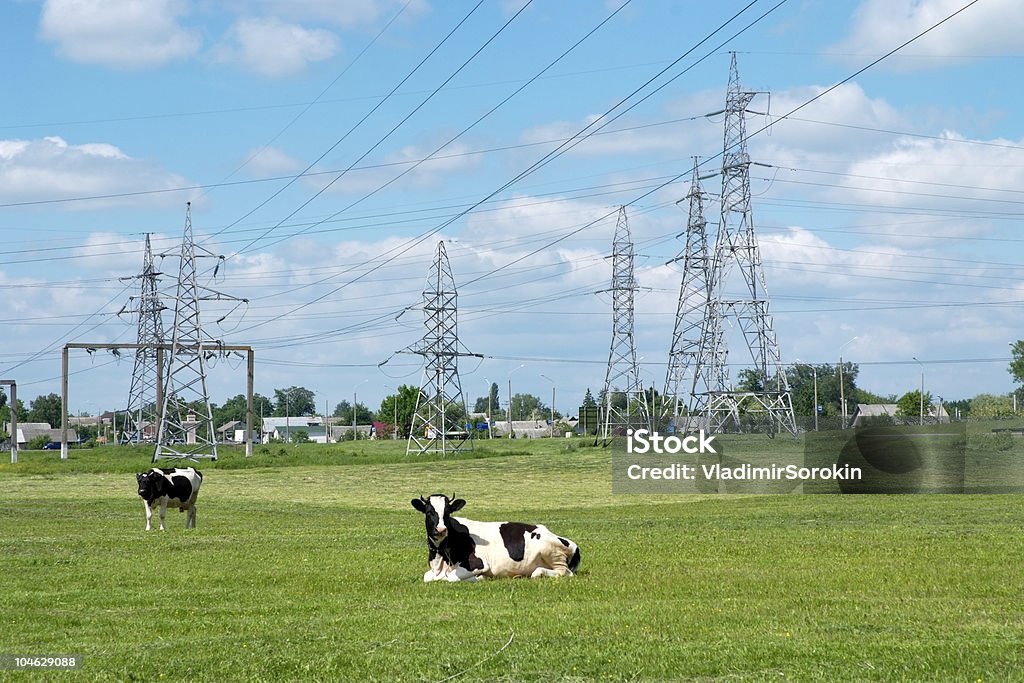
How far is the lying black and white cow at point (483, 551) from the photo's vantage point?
17.1 metres

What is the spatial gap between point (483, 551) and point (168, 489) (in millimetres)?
12647

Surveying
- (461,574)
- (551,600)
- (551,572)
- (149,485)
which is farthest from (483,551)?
(149,485)

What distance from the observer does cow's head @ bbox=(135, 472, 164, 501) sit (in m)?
27.1

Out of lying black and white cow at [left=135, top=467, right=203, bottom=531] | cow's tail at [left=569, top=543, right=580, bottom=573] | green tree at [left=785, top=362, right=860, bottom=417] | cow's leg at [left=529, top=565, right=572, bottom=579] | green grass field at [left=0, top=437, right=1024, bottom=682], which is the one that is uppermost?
green tree at [left=785, top=362, right=860, bottom=417]

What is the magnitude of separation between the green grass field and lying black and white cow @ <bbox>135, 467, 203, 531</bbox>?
1.99ft

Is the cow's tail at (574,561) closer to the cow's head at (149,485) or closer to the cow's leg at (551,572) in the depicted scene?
the cow's leg at (551,572)

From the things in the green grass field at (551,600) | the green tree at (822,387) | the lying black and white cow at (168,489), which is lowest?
the green grass field at (551,600)

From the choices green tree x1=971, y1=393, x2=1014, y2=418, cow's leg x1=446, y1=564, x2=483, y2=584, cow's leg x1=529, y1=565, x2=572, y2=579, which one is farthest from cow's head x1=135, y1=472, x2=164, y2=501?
green tree x1=971, y1=393, x2=1014, y2=418

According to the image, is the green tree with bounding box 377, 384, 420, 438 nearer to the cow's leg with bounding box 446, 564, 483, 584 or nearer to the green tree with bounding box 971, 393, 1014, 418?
the green tree with bounding box 971, 393, 1014, 418

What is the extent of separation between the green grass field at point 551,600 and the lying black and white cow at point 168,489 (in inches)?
23.9

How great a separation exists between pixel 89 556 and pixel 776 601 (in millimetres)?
12131

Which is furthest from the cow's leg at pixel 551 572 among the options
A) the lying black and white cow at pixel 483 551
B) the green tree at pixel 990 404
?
the green tree at pixel 990 404

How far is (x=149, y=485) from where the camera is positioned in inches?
1069

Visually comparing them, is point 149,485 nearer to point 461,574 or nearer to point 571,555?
point 461,574
